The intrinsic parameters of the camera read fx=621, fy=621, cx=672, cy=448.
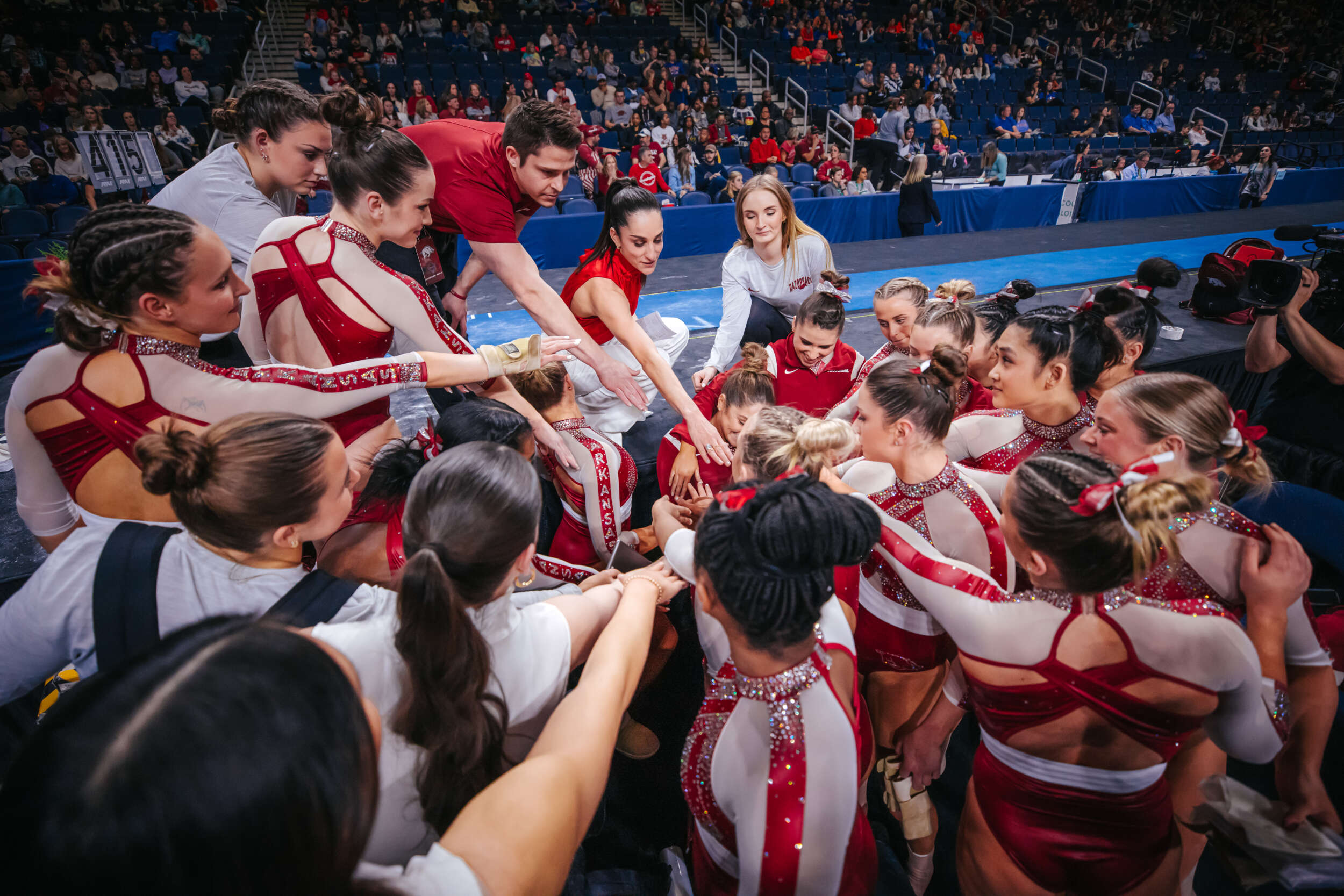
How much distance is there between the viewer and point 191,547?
103 cm

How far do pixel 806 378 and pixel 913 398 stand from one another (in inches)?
46.8

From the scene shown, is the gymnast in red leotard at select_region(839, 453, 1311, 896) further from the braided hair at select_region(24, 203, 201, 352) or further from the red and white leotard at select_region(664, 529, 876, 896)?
the braided hair at select_region(24, 203, 201, 352)

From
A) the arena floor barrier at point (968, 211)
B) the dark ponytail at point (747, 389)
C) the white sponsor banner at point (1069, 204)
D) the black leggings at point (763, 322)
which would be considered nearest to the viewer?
the dark ponytail at point (747, 389)

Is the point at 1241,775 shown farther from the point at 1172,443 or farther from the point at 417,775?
the point at 417,775

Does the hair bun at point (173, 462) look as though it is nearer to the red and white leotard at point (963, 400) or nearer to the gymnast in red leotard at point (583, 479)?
the gymnast in red leotard at point (583, 479)

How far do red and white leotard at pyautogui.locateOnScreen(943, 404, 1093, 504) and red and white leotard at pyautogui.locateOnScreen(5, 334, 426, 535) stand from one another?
69.0 inches

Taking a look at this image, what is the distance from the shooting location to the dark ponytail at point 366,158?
166 cm

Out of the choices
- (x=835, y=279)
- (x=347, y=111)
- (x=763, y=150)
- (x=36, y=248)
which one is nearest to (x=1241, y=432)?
(x=835, y=279)

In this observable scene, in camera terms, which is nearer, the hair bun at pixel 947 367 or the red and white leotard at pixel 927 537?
the red and white leotard at pixel 927 537

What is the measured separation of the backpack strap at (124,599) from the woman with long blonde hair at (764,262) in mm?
2113

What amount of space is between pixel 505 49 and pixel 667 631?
1128 cm

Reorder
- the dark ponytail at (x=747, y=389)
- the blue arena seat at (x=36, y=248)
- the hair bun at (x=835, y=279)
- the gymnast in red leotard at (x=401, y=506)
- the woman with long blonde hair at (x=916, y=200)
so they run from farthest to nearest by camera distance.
Result: the woman with long blonde hair at (x=916, y=200) → the blue arena seat at (x=36, y=248) → the hair bun at (x=835, y=279) → the dark ponytail at (x=747, y=389) → the gymnast in red leotard at (x=401, y=506)

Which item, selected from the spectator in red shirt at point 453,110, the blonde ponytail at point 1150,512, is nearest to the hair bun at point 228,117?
the blonde ponytail at point 1150,512

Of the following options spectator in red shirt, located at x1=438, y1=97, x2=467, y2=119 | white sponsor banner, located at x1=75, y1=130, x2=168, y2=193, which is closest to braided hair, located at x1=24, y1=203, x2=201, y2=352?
white sponsor banner, located at x1=75, y1=130, x2=168, y2=193
